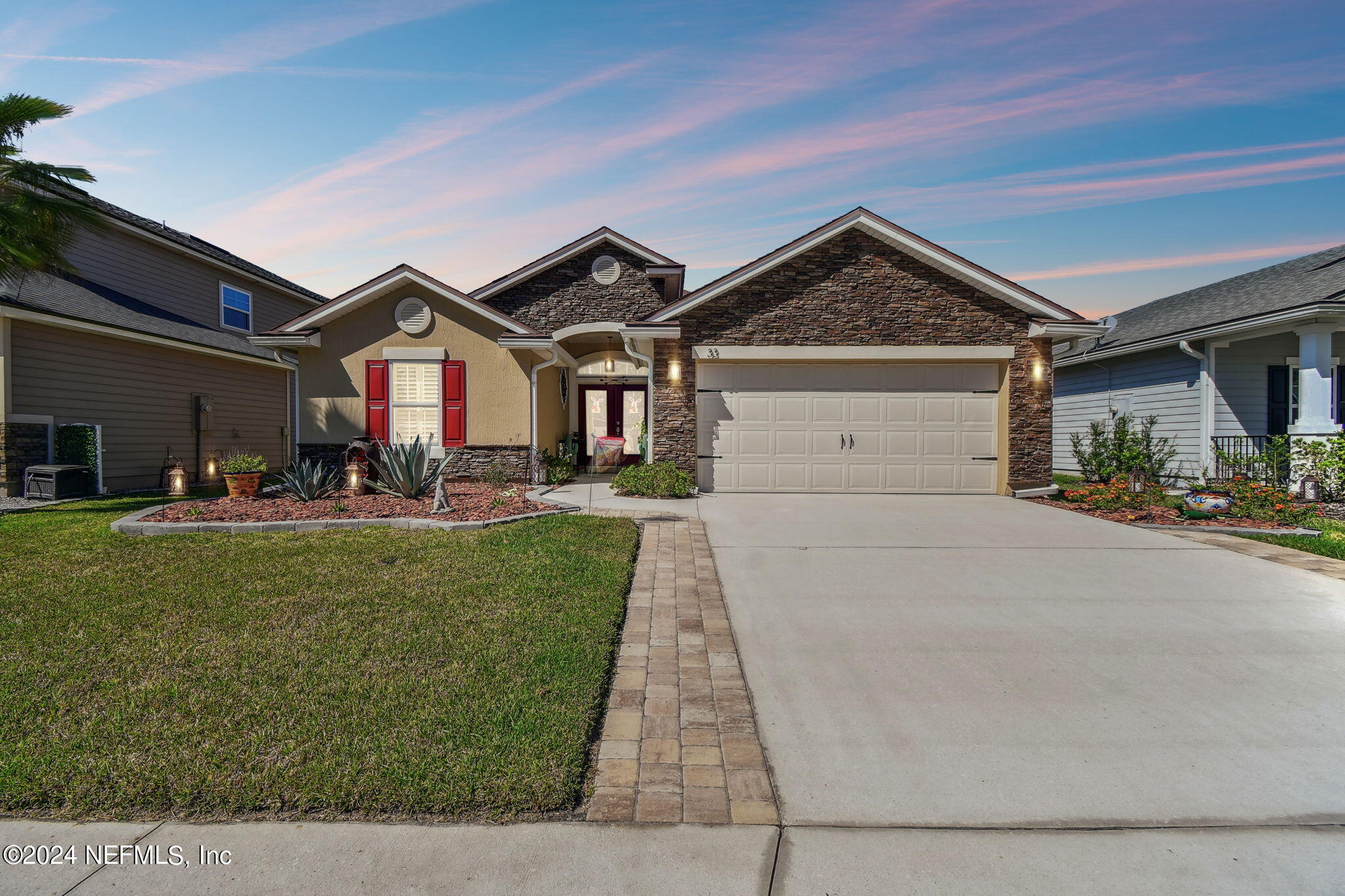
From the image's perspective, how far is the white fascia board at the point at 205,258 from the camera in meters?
14.3

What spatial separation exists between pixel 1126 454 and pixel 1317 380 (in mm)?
3036

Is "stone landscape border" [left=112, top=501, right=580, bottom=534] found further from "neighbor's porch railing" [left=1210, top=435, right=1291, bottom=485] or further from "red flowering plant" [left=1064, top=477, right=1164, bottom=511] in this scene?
"neighbor's porch railing" [left=1210, top=435, right=1291, bottom=485]

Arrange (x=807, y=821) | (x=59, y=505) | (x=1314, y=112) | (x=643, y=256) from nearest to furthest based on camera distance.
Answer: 1. (x=807, y=821)
2. (x=59, y=505)
3. (x=1314, y=112)
4. (x=643, y=256)

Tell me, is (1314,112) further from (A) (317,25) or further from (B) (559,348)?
(A) (317,25)

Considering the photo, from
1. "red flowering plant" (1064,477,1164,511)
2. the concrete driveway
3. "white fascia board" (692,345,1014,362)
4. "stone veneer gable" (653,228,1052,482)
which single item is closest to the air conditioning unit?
"stone veneer gable" (653,228,1052,482)

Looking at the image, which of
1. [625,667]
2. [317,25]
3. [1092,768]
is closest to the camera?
[1092,768]

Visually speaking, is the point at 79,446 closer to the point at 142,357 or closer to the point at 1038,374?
the point at 142,357

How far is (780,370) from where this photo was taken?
11.9m

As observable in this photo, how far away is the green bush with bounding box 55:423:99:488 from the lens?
1152 centimetres

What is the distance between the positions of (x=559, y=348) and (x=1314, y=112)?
52.1ft

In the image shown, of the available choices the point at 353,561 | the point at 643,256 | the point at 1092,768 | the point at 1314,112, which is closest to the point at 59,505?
the point at 353,561

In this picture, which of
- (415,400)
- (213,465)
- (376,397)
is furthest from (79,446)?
(415,400)

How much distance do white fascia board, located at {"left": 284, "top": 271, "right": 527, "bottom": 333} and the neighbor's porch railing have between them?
13.6 m

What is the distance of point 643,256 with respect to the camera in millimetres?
16484
